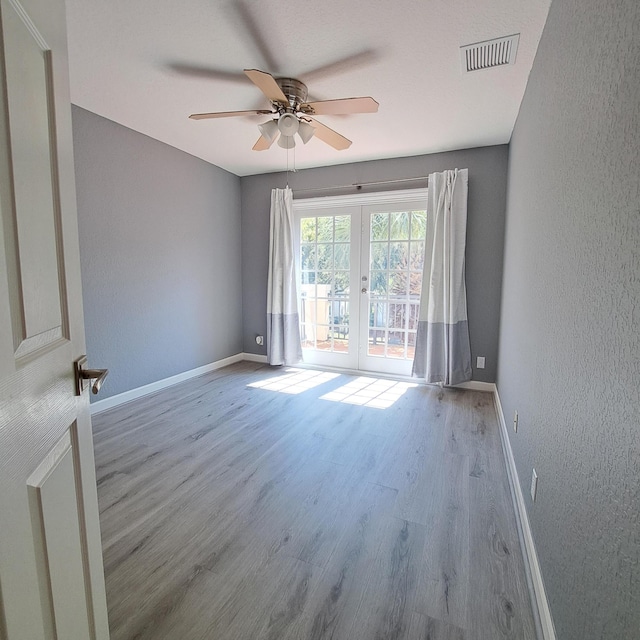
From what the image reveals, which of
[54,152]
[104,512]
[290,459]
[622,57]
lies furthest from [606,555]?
[104,512]

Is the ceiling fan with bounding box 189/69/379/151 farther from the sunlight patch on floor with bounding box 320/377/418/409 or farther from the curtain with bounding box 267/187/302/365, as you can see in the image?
the sunlight patch on floor with bounding box 320/377/418/409

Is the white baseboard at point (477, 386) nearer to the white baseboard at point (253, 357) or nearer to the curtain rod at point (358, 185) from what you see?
the curtain rod at point (358, 185)

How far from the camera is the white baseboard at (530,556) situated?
3.76 feet

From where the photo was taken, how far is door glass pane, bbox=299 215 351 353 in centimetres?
430

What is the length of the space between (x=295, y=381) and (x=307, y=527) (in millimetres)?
2353

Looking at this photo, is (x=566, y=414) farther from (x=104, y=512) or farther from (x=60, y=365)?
(x=104, y=512)

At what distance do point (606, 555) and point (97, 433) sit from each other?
2.97m

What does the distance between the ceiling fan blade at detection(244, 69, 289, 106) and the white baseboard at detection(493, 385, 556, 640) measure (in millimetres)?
2524

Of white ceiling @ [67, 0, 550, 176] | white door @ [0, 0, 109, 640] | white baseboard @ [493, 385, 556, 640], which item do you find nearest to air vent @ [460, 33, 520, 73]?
white ceiling @ [67, 0, 550, 176]

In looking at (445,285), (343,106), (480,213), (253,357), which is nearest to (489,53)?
(343,106)

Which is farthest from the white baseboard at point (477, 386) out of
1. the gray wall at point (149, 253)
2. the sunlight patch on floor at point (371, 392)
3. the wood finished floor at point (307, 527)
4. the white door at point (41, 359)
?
the white door at point (41, 359)

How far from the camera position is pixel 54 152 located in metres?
0.81

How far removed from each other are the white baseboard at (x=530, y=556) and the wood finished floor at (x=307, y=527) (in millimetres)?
44

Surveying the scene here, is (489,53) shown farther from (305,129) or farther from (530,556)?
(530,556)
